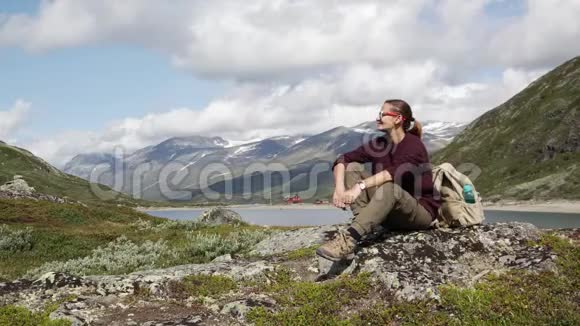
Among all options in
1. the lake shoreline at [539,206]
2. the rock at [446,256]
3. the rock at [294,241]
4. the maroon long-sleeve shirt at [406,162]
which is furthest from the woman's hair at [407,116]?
the lake shoreline at [539,206]

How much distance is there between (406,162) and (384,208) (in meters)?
1.07

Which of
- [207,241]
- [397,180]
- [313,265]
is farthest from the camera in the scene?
[207,241]

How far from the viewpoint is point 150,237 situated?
91.6 ft

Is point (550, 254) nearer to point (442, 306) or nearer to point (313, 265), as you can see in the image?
point (442, 306)

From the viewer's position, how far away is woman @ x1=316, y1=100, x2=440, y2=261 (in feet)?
30.6

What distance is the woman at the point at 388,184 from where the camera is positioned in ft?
30.6

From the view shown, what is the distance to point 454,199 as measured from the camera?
1072cm

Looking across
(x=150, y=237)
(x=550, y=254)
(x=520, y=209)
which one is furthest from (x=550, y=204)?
(x=550, y=254)

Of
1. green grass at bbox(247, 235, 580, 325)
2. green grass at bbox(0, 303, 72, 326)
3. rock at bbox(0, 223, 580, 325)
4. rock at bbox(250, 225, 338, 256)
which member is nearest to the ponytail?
rock at bbox(0, 223, 580, 325)

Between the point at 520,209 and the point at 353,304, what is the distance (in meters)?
141

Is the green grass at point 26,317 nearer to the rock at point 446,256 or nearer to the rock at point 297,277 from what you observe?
the rock at point 297,277

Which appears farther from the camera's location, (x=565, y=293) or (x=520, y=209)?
(x=520, y=209)

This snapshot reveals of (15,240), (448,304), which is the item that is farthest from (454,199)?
(15,240)

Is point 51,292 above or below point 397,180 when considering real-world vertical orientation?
below
